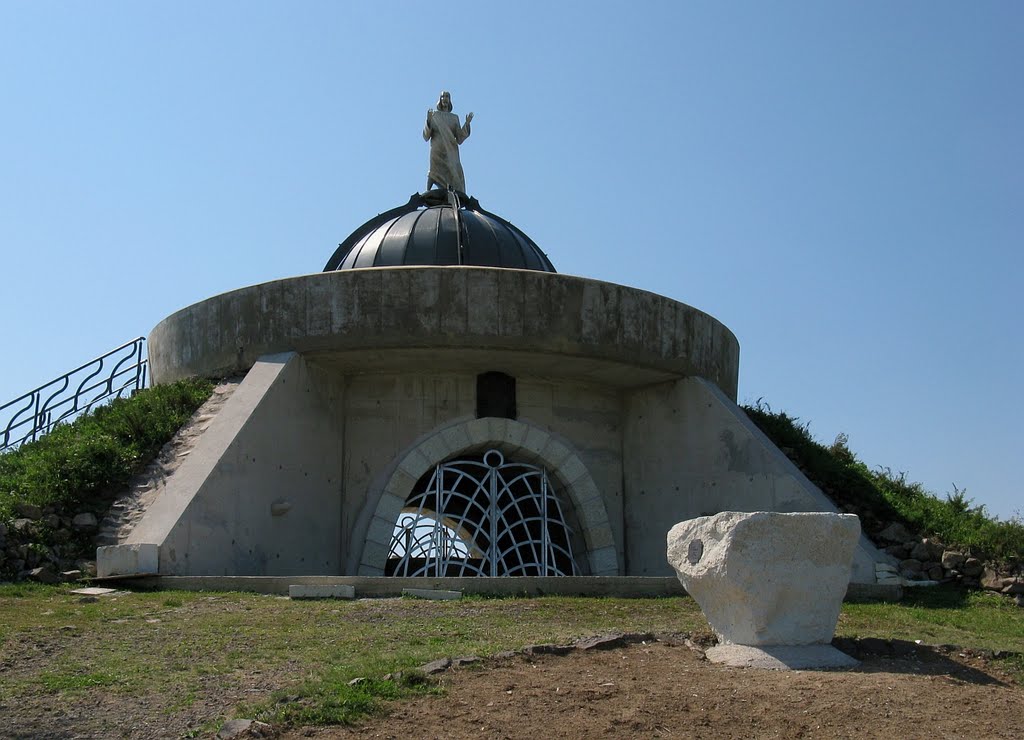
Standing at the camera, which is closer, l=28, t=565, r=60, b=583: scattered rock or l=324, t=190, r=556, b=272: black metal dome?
l=28, t=565, r=60, b=583: scattered rock

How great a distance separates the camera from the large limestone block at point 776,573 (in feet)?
23.0

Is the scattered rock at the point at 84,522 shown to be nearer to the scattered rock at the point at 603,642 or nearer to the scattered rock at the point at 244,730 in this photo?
the scattered rock at the point at 603,642

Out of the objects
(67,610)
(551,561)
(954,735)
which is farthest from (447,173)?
(954,735)

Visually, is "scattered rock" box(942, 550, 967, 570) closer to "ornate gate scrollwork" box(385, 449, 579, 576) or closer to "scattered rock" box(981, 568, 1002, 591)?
"scattered rock" box(981, 568, 1002, 591)

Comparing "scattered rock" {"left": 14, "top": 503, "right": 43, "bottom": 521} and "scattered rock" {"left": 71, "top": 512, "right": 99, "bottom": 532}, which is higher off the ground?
"scattered rock" {"left": 14, "top": 503, "right": 43, "bottom": 521}

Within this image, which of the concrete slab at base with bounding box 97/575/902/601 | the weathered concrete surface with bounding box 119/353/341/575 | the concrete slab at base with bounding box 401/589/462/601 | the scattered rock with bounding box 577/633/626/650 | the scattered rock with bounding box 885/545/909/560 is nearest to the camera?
the scattered rock with bounding box 577/633/626/650

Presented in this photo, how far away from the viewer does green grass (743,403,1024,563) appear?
39.4 ft

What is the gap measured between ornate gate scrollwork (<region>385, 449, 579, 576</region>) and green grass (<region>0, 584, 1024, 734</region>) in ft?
12.3

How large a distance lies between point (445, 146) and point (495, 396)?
463 centimetres

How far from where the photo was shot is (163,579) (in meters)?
9.95

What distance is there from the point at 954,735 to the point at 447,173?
1245cm

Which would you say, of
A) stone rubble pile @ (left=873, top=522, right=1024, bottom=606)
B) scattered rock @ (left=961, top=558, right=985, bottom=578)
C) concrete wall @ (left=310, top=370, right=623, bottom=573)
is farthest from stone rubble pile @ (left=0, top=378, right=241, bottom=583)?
scattered rock @ (left=961, top=558, right=985, bottom=578)

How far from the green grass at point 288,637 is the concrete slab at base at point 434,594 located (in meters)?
0.15

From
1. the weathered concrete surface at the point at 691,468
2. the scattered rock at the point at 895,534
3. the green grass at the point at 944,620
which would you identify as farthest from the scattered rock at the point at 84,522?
the scattered rock at the point at 895,534
